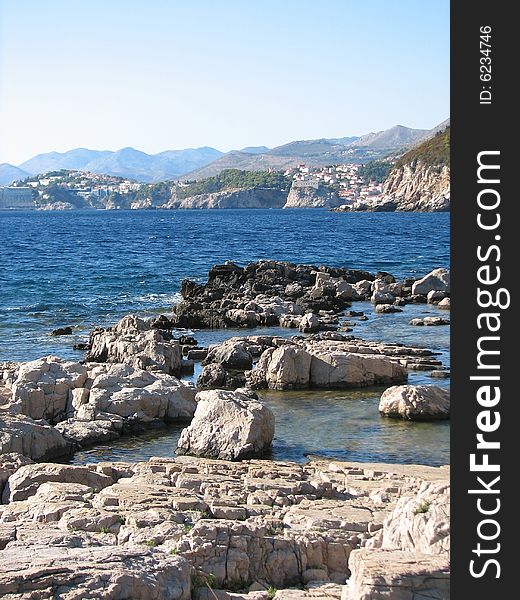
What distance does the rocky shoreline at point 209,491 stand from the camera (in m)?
8.94

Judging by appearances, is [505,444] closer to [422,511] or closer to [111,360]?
[422,511]

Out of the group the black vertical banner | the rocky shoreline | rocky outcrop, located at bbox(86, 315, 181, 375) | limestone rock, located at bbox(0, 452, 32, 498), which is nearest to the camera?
the black vertical banner

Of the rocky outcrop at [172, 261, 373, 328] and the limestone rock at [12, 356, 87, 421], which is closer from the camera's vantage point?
the limestone rock at [12, 356, 87, 421]

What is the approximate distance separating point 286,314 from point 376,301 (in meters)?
8.29

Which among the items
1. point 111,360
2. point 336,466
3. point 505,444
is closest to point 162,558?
point 505,444

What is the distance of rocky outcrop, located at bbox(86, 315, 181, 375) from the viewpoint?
1144 inches

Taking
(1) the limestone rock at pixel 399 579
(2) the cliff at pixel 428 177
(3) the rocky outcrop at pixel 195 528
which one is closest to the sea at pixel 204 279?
(3) the rocky outcrop at pixel 195 528

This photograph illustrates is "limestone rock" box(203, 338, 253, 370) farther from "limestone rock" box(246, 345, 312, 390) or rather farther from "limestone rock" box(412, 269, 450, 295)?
"limestone rock" box(412, 269, 450, 295)

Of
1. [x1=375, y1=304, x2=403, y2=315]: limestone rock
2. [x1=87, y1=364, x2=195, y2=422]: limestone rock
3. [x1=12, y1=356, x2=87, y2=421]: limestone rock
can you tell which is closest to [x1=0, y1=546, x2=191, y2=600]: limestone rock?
[x1=87, y1=364, x2=195, y2=422]: limestone rock

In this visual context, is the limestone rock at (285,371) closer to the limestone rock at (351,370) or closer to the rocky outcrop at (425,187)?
the limestone rock at (351,370)

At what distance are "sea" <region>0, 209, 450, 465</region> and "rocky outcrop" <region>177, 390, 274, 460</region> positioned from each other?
659 mm

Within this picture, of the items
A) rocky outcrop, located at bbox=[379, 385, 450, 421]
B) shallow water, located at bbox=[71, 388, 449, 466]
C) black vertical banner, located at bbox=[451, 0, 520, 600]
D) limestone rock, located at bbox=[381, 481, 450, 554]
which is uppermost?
black vertical banner, located at bbox=[451, 0, 520, 600]

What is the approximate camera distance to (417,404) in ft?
75.5

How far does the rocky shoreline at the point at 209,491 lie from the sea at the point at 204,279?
0.97 meters
